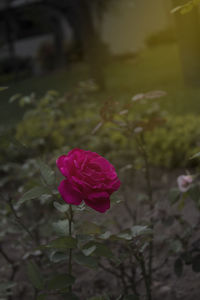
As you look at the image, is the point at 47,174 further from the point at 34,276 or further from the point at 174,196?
the point at 174,196

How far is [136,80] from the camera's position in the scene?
11164 mm

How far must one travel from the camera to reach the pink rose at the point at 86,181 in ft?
3.46

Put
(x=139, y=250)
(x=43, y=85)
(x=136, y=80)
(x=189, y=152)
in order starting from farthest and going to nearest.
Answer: (x=43, y=85) → (x=136, y=80) → (x=189, y=152) → (x=139, y=250)

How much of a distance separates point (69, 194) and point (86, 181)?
0.05 m

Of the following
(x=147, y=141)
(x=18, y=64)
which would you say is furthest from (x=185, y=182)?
(x=18, y=64)

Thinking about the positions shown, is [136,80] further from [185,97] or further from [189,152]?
[189,152]

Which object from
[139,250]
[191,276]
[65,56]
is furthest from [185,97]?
[65,56]

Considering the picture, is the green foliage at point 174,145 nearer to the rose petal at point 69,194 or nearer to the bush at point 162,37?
the rose petal at point 69,194

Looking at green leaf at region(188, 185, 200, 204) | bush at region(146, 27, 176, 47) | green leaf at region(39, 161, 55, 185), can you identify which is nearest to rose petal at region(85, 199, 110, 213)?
green leaf at region(39, 161, 55, 185)

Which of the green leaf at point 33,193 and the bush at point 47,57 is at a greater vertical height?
the green leaf at point 33,193

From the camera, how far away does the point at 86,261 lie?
114 centimetres

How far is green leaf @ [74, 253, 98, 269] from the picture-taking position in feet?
3.69

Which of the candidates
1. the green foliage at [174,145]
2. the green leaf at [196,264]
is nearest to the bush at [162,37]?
the green foliage at [174,145]

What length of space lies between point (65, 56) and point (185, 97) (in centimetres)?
1166
